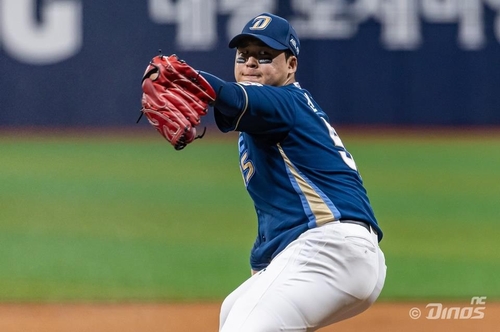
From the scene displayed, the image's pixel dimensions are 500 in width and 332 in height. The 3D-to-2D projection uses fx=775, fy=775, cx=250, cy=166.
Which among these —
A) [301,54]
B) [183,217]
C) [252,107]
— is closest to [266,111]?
[252,107]

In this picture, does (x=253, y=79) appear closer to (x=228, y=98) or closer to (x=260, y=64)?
(x=260, y=64)

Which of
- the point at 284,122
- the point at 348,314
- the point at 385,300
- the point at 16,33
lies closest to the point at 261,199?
the point at 284,122

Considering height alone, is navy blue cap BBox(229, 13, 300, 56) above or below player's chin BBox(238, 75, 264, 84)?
above

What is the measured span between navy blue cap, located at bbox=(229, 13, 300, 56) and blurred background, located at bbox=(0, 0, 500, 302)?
10.5ft

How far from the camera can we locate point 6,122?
5699 millimetres

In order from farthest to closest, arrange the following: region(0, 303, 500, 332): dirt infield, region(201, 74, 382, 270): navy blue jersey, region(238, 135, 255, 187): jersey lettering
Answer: region(0, 303, 500, 332): dirt infield → region(238, 135, 255, 187): jersey lettering → region(201, 74, 382, 270): navy blue jersey

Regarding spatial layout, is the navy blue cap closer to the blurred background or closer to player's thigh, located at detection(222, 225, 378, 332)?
player's thigh, located at detection(222, 225, 378, 332)

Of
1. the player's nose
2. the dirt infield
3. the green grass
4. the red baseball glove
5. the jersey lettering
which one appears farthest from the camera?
the green grass

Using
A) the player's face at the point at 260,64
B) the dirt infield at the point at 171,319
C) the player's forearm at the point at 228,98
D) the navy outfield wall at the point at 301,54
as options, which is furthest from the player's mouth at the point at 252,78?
the navy outfield wall at the point at 301,54

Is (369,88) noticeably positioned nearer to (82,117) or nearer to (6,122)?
(82,117)

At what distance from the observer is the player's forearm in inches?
81.8

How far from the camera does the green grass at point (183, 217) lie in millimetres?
5555

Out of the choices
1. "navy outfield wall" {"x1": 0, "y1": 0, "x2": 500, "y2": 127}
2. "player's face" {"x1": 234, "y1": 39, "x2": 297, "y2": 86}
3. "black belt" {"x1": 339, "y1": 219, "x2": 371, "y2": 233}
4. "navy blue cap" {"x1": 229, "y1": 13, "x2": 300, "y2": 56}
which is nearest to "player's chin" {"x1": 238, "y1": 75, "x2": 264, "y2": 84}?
"player's face" {"x1": 234, "y1": 39, "x2": 297, "y2": 86}

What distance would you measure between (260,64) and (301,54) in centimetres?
323
